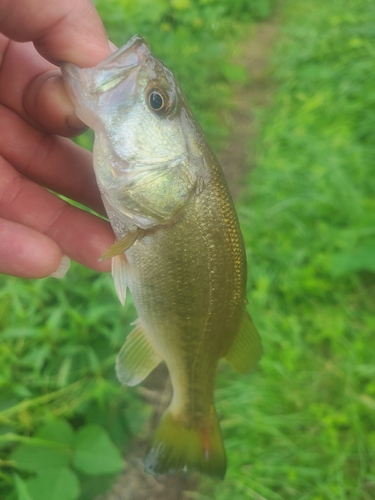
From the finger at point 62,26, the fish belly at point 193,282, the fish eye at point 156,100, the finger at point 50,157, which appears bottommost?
the fish belly at point 193,282

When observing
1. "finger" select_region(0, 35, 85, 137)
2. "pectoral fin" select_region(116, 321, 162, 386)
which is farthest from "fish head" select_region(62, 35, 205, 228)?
"pectoral fin" select_region(116, 321, 162, 386)

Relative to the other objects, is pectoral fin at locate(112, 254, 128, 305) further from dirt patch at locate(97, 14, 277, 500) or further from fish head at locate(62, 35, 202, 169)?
dirt patch at locate(97, 14, 277, 500)

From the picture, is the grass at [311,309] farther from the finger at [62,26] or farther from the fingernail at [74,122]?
the finger at [62,26]

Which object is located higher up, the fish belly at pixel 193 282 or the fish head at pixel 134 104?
the fish head at pixel 134 104

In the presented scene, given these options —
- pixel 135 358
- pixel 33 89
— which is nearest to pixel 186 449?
pixel 135 358

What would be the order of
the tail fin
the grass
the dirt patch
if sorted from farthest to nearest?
the dirt patch < the grass < the tail fin

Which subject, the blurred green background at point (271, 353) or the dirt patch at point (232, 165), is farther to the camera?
the dirt patch at point (232, 165)

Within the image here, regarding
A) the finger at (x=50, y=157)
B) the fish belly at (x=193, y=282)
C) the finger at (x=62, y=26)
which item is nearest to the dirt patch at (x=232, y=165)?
the fish belly at (x=193, y=282)
